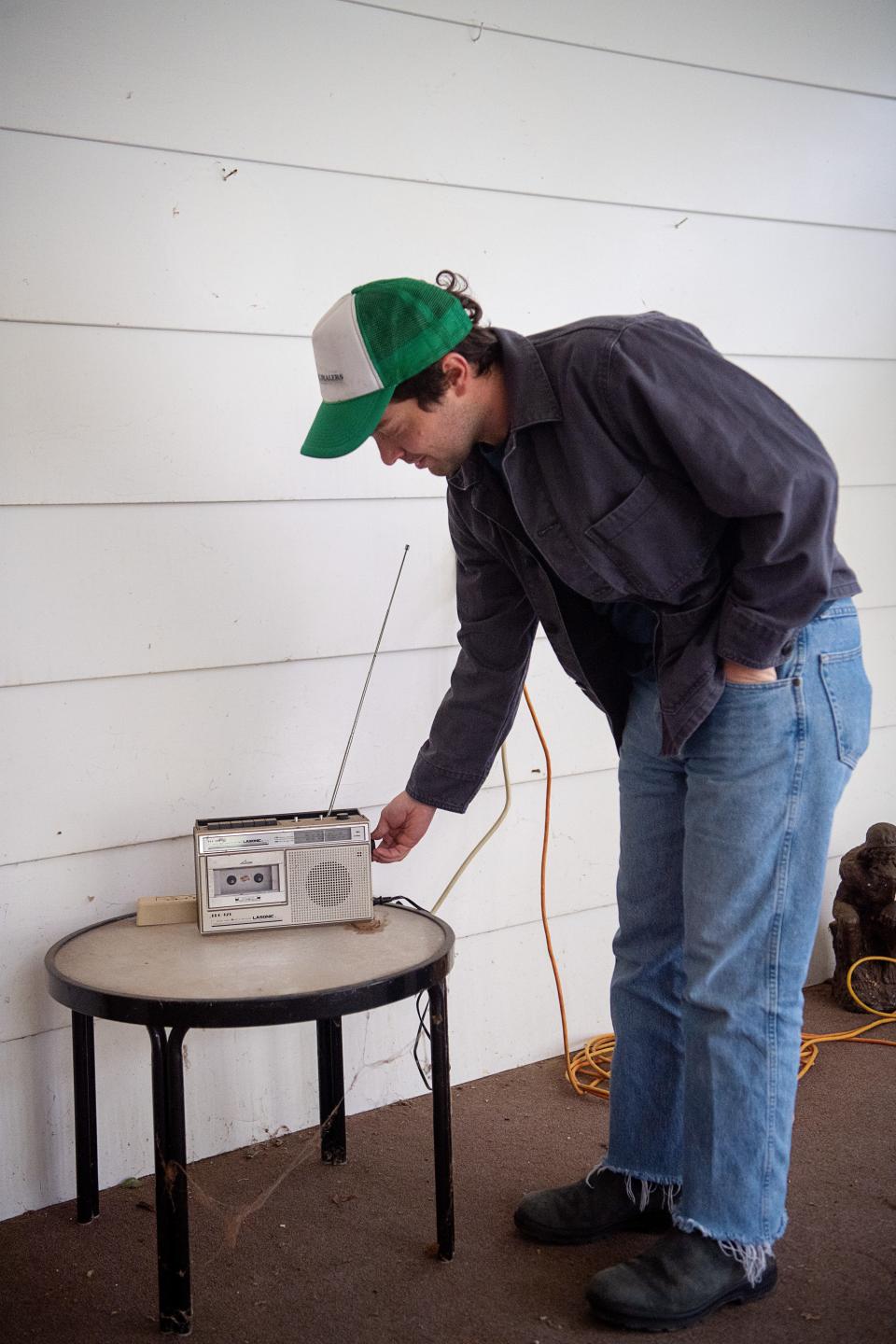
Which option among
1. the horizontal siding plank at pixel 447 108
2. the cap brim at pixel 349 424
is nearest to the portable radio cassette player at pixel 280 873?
the cap brim at pixel 349 424

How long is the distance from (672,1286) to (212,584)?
119 centimetres

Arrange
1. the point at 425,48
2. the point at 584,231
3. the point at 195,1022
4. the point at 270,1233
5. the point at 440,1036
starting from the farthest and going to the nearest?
the point at 584,231 → the point at 425,48 → the point at 270,1233 → the point at 440,1036 → the point at 195,1022

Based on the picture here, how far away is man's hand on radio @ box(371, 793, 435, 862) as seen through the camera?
177 cm

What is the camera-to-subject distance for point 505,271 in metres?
2.11

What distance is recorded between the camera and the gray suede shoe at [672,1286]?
4.69ft

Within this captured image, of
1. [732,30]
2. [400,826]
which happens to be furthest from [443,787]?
[732,30]

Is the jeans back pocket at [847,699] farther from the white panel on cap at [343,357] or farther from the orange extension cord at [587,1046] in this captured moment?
the orange extension cord at [587,1046]

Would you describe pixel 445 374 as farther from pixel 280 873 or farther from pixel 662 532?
pixel 280 873

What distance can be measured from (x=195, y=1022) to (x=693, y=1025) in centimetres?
60

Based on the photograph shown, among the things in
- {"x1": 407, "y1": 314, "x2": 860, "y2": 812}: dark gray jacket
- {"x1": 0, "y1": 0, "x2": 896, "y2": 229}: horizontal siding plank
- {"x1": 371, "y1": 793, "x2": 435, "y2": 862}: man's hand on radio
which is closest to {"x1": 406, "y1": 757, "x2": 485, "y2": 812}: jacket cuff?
{"x1": 371, "y1": 793, "x2": 435, "y2": 862}: man's hand on radio

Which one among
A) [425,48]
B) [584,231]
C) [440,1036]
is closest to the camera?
[440,1036]

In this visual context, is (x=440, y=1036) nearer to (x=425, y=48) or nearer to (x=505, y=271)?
(x=505, y=271)

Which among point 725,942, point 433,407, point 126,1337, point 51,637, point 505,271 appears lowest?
point 126,1337

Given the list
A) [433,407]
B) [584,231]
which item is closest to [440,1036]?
[433,407]
